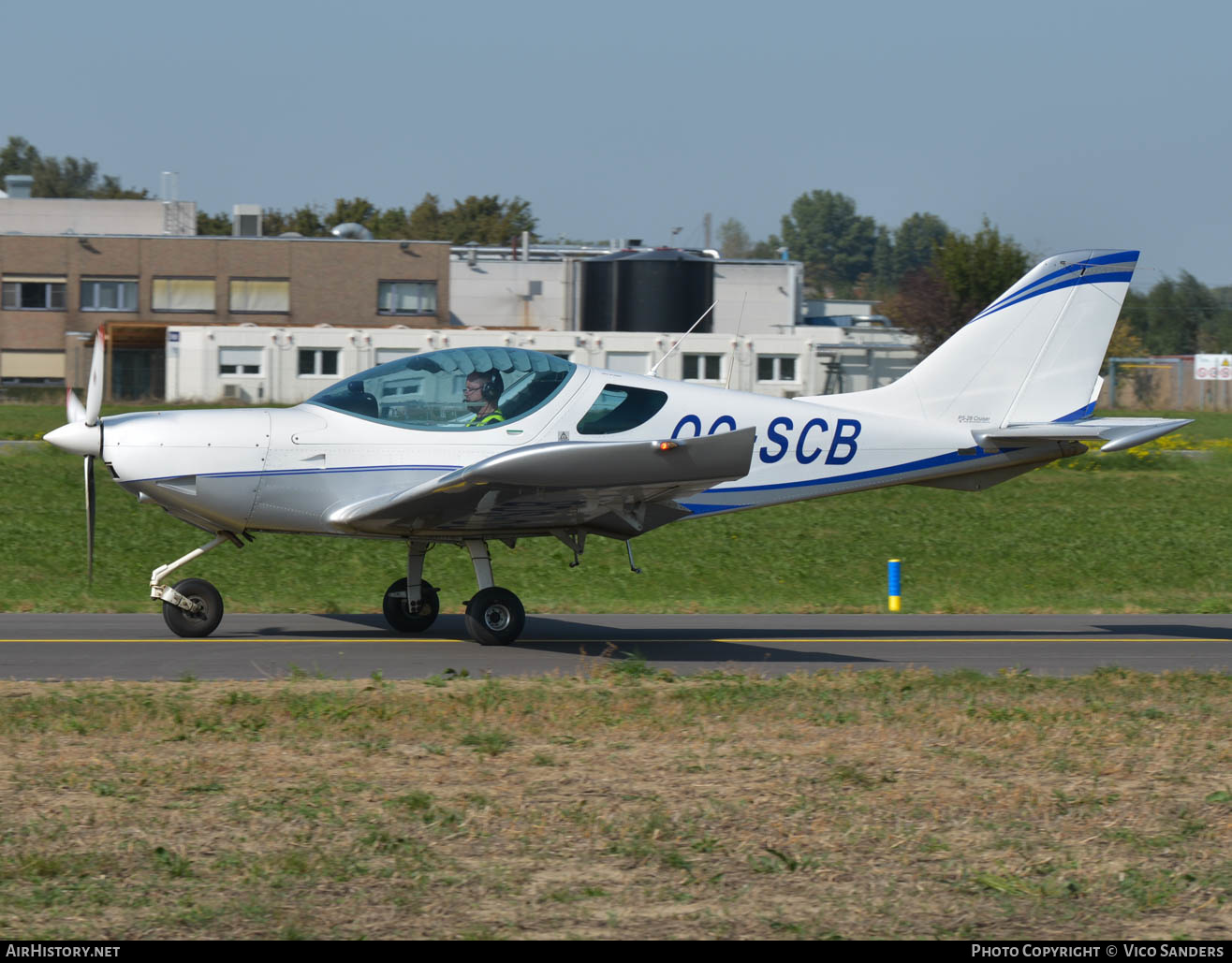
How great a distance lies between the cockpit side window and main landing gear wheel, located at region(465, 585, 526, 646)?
1600 mm

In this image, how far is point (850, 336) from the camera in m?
57.8

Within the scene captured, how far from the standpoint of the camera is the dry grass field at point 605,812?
5.04 m

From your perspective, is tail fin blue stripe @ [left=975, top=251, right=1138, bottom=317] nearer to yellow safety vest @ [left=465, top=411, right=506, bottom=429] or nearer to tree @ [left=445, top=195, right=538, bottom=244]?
yellow safety vest @ [left=465, top=411, right=506, bottom=429]

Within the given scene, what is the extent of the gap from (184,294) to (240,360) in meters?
13.8

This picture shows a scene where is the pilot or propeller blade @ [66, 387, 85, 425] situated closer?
the pilot

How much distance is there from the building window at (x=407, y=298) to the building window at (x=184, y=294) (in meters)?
6.91

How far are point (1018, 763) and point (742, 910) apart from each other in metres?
2.82

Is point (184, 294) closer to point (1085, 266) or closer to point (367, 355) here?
point (367, 355)

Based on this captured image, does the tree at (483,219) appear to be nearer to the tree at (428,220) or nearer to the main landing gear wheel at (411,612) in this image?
the tree at (428,220)

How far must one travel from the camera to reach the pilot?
1155 cm

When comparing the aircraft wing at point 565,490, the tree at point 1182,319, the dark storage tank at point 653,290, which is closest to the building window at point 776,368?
the dark storage tank at point 653,290

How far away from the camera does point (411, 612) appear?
41.3 ft

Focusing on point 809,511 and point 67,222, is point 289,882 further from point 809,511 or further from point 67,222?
point 67,222

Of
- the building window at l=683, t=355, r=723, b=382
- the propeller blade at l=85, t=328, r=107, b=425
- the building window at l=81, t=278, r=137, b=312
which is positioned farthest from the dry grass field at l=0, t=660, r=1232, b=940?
the building window at l=81, t=278, r=137, b=312
